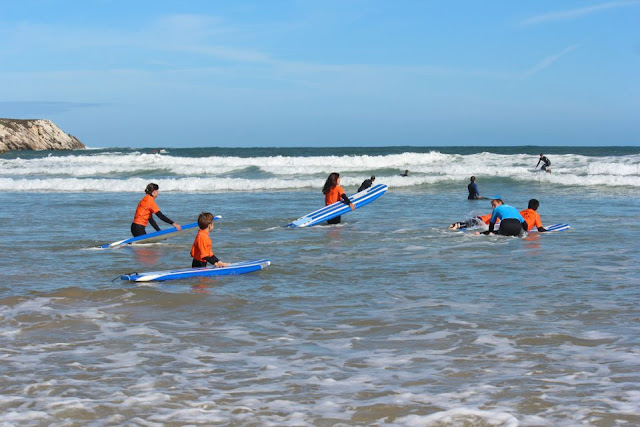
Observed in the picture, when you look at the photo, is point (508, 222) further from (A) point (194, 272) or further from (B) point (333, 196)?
(A) point (194, 272)

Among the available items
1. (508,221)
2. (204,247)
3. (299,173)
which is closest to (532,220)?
(508,221)

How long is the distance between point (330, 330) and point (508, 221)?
7.22 meters

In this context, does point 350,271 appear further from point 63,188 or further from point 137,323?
point 63,188

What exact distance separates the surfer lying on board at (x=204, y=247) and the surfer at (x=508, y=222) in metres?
5.96

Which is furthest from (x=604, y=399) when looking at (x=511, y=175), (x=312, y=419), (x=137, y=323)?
(x=511, y=175)

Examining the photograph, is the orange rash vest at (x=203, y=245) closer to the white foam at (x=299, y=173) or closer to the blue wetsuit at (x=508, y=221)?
the blue wetsuit at (x=508, y=221)

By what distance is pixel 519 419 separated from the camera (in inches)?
175

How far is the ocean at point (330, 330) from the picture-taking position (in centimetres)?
470

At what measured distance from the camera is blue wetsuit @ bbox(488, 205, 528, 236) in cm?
1288

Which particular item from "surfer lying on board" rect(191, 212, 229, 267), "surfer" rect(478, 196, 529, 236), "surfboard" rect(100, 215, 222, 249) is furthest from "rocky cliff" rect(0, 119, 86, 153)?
"surfer lying on board" rect(191, 212, 229, 267)

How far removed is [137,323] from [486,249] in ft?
21.1

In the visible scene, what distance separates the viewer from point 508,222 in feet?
42.2

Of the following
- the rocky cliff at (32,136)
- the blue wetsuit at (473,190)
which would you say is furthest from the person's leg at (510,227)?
the rocky cliff at (32,136)

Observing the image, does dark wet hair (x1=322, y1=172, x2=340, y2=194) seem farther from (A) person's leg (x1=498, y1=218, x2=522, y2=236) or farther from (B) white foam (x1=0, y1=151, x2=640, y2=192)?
(B) white foam (x1=0, y1=151, x2=640, y2=192)
